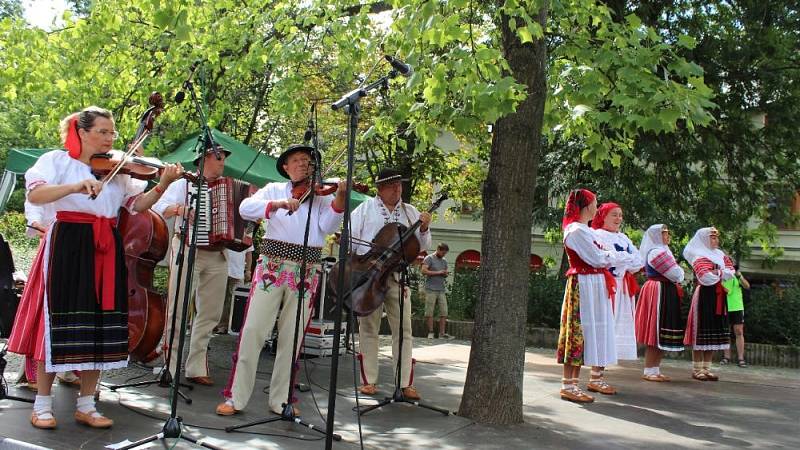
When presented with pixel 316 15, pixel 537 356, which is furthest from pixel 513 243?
pixel 537 356

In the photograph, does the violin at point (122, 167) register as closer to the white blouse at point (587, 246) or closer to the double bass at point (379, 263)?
the double bass at point (379, 263)

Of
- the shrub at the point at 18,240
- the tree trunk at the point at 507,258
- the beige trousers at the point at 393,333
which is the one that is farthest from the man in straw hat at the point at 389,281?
the shrub at the point at 18,240

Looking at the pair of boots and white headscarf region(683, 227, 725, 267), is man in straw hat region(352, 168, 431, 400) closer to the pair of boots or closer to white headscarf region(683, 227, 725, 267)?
the pair of boots

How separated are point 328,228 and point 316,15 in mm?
3550

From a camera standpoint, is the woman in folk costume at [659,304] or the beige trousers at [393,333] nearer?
the beige trousers at [393,333]

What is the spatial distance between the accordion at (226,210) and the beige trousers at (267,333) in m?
0.94

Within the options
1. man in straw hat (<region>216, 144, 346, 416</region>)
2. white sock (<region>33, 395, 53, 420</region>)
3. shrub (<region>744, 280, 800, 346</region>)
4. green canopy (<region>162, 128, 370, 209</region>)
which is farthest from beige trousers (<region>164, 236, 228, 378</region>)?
shrub (<region>744, 280, 800, 346</region>)

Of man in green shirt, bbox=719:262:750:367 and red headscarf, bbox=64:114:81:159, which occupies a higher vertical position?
red headscarf, bbox=64:114:81:159

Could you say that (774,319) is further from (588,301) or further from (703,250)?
(588,301)

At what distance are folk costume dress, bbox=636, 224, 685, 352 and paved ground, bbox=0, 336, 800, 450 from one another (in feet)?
1.76

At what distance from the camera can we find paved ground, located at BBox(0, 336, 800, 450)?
16.6 ft

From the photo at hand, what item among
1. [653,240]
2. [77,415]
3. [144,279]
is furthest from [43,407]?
[653,240]

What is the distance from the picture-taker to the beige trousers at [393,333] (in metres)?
6.67

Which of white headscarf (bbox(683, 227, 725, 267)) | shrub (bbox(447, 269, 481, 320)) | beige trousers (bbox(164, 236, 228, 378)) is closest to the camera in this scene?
beige trousers (bbox(164, 236, 228, 378))
